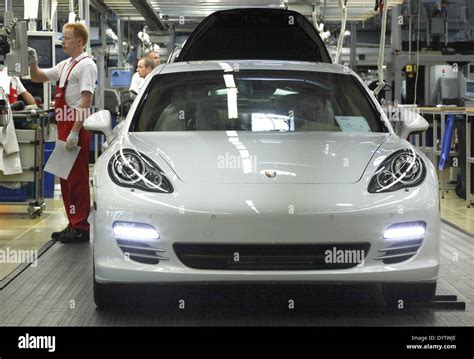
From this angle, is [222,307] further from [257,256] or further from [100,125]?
[100,125]

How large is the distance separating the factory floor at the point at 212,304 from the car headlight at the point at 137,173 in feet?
2.08

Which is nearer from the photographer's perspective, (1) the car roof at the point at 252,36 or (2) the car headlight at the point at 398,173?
(2) the car headlight at the point at 398,173

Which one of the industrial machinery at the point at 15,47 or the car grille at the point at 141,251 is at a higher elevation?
the industrial machinery at the point at 15,47

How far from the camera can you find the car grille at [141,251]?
12.4 ft

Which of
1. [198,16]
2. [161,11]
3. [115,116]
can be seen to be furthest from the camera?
[198,16]

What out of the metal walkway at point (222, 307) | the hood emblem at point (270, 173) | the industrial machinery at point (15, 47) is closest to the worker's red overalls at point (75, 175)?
the industrial machinery at point (15, 47)

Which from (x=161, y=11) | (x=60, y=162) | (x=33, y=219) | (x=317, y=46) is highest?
(x=161, y=11)

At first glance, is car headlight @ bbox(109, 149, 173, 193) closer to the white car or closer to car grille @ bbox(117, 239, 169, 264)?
the white car

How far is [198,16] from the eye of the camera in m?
19.5

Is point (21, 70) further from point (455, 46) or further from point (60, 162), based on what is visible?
point (455, 46)

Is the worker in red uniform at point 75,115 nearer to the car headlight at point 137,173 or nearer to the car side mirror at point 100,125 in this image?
the car side mirror at point 100,125

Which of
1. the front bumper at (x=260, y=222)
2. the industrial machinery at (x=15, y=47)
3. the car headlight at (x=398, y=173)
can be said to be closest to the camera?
the front bumper at (x=260, y=222)

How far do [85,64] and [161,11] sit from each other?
11.8 m
